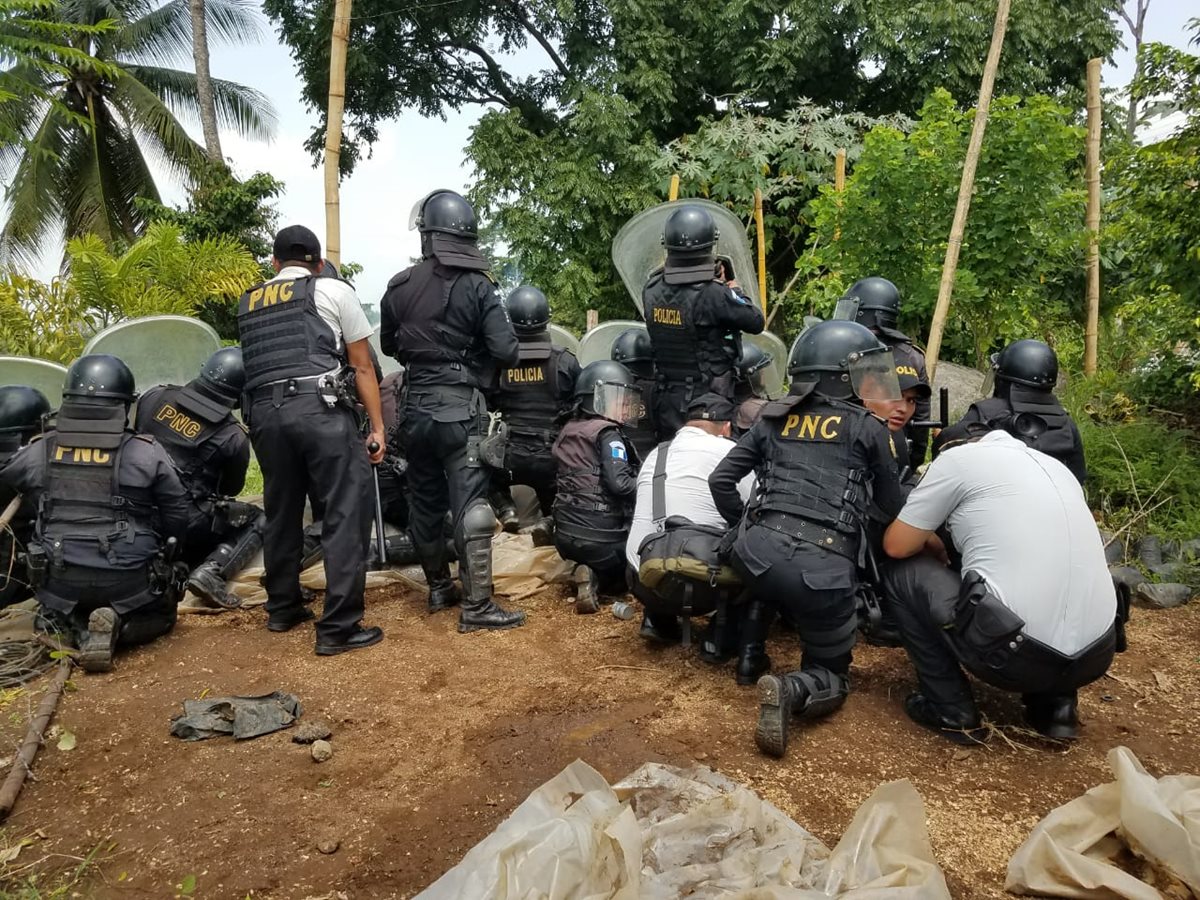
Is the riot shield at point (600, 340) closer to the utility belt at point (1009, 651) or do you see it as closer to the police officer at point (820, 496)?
the police officer at point (820, 496)

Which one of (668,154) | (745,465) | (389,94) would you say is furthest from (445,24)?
(745,465)

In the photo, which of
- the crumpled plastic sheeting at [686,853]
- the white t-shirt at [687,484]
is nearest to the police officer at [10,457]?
the white t-shirt at [687,484]

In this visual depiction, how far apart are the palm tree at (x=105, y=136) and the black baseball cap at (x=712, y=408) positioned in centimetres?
1574

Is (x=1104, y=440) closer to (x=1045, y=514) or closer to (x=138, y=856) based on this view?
(x=1045, y=514)

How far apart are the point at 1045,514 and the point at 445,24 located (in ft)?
59.1

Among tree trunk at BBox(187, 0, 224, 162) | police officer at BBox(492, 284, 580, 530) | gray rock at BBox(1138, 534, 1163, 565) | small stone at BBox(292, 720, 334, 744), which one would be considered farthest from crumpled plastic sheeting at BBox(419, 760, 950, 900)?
tree trunk at BBox(187, 0, 224, 162)

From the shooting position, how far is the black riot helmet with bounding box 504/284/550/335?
618cm

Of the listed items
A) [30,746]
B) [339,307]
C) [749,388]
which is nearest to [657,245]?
[749,388]

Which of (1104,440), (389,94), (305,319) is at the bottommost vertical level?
(1104,440)

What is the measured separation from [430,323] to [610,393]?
1.19 metres

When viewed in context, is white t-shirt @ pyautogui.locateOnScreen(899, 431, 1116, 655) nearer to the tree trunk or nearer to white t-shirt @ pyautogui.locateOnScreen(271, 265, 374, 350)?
white t-shirt @ pyautogui.locateOnScreen(271, 265, 374, 350)

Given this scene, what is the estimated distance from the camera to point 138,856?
276cm

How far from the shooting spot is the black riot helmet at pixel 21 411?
5.14 meters

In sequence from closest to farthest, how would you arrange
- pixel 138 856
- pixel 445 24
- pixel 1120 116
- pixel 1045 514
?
pixel 138 856
pixel 1045 514
pixel 1120 116
pixel 445 24
